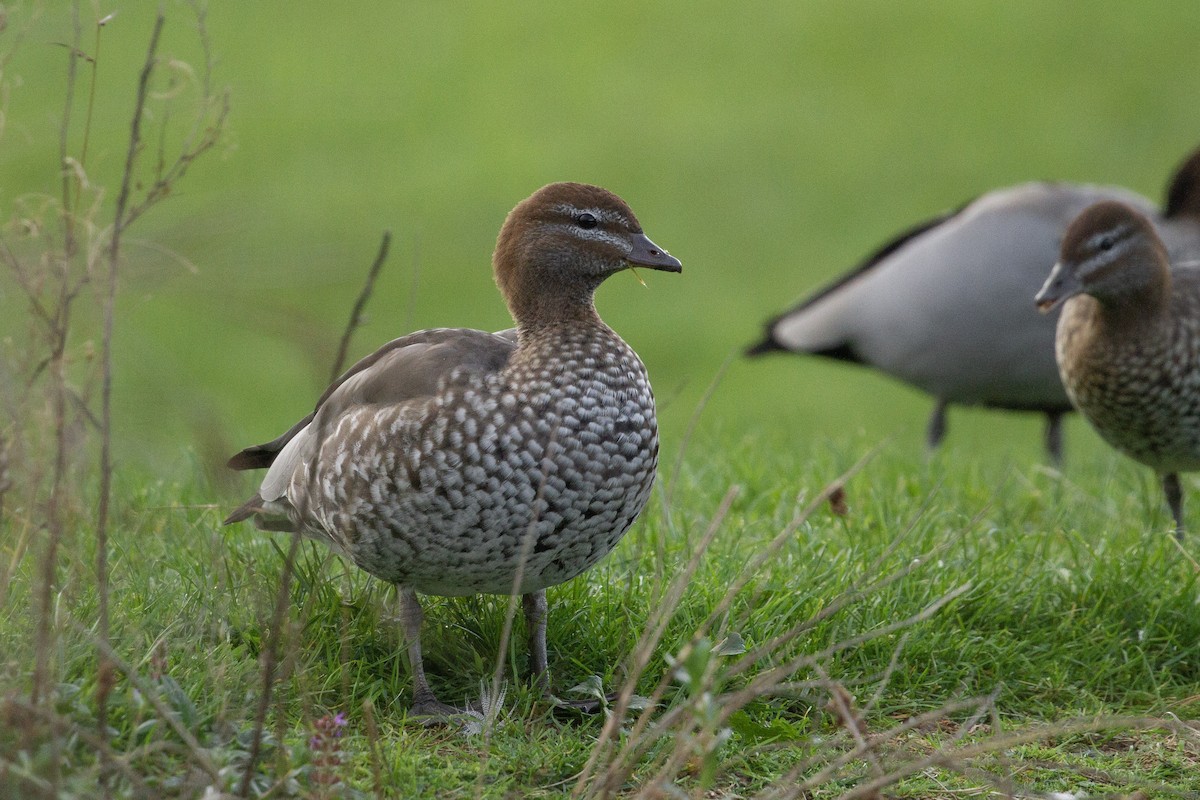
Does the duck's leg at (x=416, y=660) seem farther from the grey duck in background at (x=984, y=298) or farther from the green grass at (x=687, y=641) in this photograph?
the grey duck in background at (x=984, y=298)

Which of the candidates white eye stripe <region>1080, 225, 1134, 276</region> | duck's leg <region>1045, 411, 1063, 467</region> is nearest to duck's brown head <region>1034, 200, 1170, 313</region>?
white eye stripe <region>1080, 225, 1134, 276</region>

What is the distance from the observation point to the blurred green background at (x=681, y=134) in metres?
11.6

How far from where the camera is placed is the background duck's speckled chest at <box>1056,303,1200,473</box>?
4.56 metres

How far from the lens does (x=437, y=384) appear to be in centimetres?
326

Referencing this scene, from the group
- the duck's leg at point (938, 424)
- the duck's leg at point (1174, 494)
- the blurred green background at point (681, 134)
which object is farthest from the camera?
the blurred green background at point (681, 134)

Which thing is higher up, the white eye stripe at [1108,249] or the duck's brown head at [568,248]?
the duck's brown head at [568,248]

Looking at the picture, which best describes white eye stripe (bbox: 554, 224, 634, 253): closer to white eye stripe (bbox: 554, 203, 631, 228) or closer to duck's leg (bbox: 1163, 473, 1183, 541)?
white eye stripe (bbox: 554, 203, 631, 228)


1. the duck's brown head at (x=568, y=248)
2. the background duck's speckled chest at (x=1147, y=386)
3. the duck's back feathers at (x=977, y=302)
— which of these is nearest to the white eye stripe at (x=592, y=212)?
the duck's brown head at (x=568, y=248)

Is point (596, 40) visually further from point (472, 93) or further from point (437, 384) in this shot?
point (437, 384)

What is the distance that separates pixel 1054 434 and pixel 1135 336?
2938 mm

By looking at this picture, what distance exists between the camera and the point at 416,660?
3.38m

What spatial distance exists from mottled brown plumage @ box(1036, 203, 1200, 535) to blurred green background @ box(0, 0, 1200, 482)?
16.6 feet

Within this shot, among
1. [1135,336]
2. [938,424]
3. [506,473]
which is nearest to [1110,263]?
[1135,336]

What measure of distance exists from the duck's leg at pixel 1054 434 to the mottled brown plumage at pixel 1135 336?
232cm
